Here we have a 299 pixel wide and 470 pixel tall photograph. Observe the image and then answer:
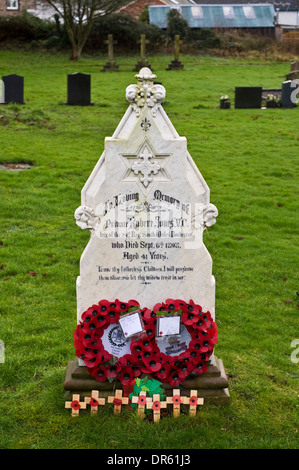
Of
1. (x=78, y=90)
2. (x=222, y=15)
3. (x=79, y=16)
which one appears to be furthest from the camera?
(x=222, y=15)

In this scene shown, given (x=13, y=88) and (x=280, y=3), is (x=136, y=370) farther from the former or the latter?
(x=280, y=3)

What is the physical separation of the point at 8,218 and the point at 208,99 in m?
16.1

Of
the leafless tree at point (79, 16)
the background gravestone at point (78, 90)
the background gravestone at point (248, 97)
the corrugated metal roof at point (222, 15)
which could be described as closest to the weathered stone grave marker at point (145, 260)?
the background gravestone at point (78, 90)

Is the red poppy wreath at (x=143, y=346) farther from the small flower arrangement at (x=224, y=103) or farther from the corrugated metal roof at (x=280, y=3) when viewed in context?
the corrugated metal roof at (x=280, y=3)

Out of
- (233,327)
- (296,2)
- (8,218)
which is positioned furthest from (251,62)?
(233,327)

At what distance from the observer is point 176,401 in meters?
5.78

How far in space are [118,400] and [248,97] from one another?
1910 cm

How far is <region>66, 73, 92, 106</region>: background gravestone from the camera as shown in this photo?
73.4 ft

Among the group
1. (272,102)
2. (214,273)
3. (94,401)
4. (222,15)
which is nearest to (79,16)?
(222,15)

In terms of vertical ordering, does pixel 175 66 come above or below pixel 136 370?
above

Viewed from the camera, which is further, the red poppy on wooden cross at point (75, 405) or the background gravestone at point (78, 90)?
the background gravestone at point (78, 90)

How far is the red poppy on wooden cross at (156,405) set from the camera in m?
5.70

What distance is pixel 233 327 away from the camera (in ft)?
24.6

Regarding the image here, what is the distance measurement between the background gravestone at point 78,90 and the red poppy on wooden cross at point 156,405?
715 inches
